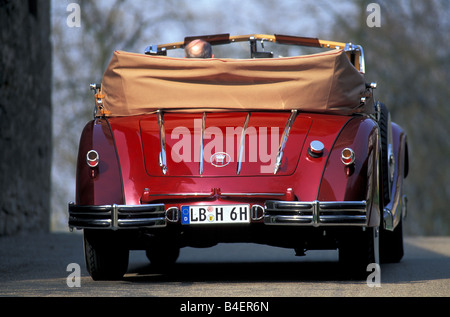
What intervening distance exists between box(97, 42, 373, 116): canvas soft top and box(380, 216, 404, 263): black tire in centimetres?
197

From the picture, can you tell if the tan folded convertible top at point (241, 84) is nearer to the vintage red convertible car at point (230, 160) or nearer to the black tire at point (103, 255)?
the vintage red convertible car at point (230, 160)

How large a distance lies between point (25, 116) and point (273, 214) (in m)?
7.26

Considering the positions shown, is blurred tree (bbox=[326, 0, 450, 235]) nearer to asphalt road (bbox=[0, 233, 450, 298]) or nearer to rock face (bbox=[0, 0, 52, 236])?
rock face (bbox=[0, 0, 52, 236])

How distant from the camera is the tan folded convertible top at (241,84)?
639 centimetres

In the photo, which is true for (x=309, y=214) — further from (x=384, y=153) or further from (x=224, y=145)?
(x=384, y=153)

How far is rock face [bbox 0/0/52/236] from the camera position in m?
11.1

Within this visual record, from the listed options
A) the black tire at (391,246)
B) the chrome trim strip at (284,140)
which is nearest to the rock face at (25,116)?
the black tire at (391,246)

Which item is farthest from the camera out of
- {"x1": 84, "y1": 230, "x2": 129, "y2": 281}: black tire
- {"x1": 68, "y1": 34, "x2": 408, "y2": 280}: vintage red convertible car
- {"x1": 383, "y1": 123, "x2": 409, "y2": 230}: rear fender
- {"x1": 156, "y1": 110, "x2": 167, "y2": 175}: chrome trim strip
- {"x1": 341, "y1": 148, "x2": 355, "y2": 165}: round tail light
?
{"x1": 383, "y1": 123, "x2": 409, "y2": 230}: rear fender

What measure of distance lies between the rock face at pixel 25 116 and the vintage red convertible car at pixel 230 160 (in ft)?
15.6

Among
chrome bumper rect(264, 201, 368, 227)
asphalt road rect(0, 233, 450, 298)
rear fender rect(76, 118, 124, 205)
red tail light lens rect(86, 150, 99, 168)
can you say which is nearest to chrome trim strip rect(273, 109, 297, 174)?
chrome bumper rect(264, 201, 368, 227)

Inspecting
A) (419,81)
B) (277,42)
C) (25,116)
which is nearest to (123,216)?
(277,42)

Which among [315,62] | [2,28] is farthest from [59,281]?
[2,28]

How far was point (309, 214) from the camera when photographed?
221 inches
